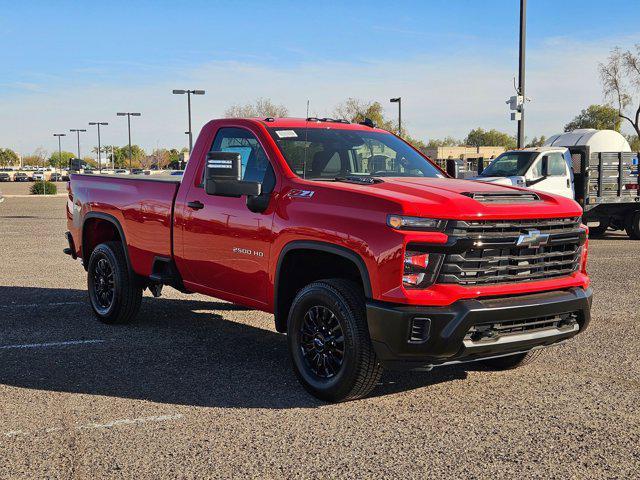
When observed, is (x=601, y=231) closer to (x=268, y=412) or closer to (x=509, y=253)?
(x=509, y=253)

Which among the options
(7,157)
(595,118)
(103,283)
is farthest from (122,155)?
(103,283)

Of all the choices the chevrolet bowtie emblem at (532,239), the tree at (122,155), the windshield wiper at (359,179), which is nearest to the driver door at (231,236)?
the windshield wiper at (359,179)

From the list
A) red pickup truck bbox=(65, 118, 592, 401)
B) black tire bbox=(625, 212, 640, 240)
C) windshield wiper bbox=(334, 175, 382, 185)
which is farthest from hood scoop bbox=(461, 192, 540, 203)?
black tire bbox=(625, 212, 640, 240)

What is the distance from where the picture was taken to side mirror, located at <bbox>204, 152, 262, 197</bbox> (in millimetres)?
5516

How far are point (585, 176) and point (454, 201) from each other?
13.5 m

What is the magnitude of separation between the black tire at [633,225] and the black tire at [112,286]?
543 inches

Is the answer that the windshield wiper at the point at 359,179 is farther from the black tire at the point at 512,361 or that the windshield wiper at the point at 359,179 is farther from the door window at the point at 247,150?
the black tire at the point at 512,361

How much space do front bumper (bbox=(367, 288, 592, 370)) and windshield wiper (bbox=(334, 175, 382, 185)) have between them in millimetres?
1103

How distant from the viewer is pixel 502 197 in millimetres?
5133

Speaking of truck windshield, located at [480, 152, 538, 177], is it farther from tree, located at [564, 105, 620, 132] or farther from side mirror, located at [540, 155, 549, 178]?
tree, located at [564, 105, 620, 132]

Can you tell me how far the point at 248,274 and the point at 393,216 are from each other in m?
1.61

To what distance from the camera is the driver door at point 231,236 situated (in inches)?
226

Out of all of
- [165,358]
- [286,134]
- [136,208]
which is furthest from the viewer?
[136,208]

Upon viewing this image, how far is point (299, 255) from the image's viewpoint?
5.50 meters
